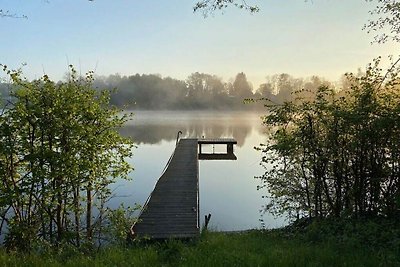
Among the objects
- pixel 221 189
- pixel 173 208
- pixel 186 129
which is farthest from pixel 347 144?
pixel 186 129

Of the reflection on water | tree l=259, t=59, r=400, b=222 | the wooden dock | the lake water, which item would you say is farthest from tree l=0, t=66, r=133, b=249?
the reflection on water

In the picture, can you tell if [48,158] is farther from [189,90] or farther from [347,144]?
[189,90]

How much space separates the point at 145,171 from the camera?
20156 mm

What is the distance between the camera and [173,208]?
9344 mm

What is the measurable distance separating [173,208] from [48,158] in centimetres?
473

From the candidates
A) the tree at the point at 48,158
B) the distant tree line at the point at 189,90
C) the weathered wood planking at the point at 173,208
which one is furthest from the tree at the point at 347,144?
the distant tree line at the point at 189,90

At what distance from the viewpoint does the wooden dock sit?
26.1ft

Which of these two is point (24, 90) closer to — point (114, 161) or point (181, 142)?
point (114, 161)

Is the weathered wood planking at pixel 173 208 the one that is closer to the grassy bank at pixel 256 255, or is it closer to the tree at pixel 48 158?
the tree at pixel 48 158

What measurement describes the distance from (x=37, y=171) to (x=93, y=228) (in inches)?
59.4

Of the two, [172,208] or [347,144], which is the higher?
[347,144]

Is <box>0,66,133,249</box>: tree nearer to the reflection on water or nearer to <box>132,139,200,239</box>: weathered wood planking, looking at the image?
<box>132,139,200,239</box>: weathered wood planking

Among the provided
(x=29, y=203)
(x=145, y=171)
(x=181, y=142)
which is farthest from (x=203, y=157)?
(x=29, y=203)

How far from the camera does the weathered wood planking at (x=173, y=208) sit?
800 centimetres
